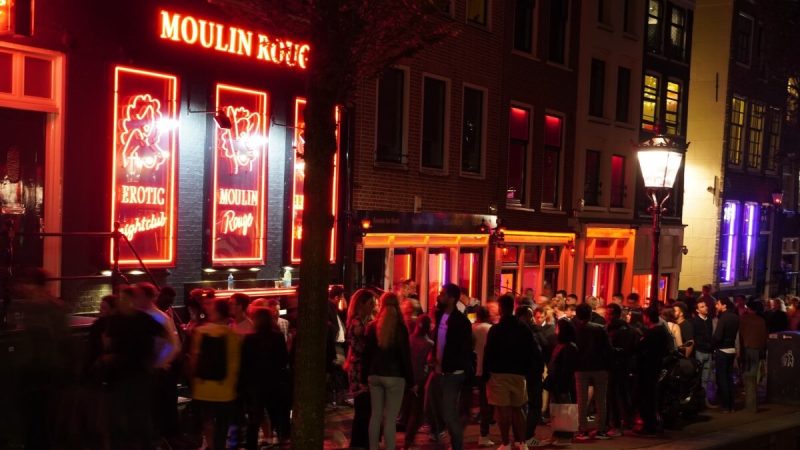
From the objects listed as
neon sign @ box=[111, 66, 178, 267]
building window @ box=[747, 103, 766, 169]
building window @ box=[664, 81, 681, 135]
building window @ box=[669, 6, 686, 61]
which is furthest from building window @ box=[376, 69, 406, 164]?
building window @ box=[747, 103, 766, 169]

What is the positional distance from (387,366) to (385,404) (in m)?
0.45

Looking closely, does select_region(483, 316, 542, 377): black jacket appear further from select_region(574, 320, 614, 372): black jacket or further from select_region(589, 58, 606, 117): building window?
select_region(589, 58, 606, 117): building window

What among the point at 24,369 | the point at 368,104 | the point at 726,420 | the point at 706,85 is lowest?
the point at 726,420

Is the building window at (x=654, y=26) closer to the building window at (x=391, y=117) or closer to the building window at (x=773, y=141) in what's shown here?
the building window at (x=773, y=141)

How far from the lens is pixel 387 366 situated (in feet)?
32.4

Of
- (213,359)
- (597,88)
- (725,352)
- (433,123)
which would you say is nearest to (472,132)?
(433,123)

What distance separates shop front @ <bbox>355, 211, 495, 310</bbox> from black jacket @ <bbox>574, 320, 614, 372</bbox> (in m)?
4.98

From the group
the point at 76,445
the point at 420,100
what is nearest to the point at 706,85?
the point at 420,100

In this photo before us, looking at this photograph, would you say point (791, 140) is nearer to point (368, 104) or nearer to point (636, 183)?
point (636, 183)

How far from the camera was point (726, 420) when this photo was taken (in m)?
15.3

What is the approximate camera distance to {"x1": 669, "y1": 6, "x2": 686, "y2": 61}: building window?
29.8 m

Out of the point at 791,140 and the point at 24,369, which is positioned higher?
the point at 791,140

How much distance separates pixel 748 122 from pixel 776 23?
16.0 feet

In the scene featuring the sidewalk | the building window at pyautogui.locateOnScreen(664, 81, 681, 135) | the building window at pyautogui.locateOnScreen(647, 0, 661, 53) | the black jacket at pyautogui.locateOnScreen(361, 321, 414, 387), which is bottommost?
the sidewalk
